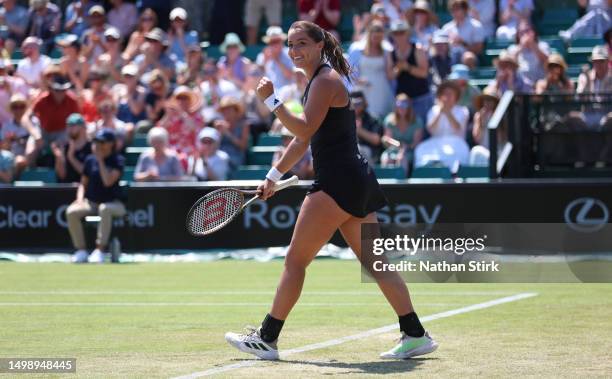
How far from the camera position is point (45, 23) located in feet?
77.2

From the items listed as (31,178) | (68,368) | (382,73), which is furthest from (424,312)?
(31,178)

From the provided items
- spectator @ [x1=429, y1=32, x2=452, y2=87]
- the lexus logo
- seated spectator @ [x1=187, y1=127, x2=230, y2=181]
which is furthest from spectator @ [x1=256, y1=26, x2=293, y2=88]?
the lexus logo

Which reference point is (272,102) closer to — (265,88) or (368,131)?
(265,88)

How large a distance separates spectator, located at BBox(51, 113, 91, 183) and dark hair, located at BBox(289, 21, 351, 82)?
10223mm

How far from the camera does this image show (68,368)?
24.5 ft

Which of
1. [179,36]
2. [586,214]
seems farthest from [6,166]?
[586,214]

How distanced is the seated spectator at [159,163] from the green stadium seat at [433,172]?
3224 millimetres

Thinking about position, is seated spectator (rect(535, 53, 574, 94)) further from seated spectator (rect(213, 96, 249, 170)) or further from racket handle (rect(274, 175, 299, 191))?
racket handle (rect(274, 175, 299, 191))

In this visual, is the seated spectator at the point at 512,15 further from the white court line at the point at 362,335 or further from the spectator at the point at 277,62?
the white court line at the point at 362,335

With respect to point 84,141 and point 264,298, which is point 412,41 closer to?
point 84,141

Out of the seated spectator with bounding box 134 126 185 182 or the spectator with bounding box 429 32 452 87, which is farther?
the spectator with bounding box 429 32 452 87

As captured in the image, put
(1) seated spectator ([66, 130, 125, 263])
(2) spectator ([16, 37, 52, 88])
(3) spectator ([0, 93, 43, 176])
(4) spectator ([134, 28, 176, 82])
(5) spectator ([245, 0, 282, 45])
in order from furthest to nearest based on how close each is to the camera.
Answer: (5) spectator ([245, 0, 282, 45]) → (2) spectator ([16, 37, 52, 88]) → (4) spectator ([134, 28, 176, 82]) → (3) spectator ([0, 93, 43, 176]) → (1) seated spectator ([66, 130, 125, 263])

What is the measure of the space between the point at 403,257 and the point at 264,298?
4335 mm

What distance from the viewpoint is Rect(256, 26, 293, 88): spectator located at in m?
19.4
